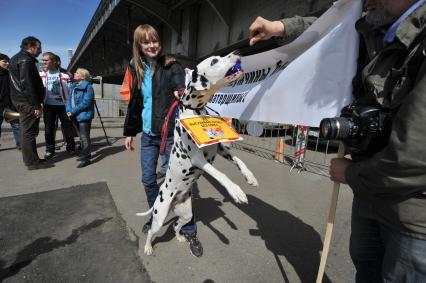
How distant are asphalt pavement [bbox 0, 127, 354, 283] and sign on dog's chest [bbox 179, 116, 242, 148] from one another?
4.41ft

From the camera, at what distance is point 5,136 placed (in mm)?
8188

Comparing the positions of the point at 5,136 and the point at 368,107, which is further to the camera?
the point at 5,136

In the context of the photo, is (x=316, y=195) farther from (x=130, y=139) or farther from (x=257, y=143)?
(x=257, y=143)

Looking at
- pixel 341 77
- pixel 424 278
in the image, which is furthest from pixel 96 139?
pixel 424 278

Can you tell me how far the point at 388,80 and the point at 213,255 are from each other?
221cm

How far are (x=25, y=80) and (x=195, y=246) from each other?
14.4 ft

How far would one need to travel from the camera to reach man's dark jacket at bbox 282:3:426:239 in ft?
2.75

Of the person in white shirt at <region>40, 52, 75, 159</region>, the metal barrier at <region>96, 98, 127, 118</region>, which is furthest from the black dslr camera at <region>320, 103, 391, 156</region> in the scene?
the metal barrier at <region>96, 98, 127, 118</region>

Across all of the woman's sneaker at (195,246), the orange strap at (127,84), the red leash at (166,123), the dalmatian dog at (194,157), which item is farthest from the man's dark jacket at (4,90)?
the woman's sneaker at (195,246)

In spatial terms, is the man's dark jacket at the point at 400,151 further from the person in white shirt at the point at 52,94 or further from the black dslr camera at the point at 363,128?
the person in white shirt at the point at 52,94

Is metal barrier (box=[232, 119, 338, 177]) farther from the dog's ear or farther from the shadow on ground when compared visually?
the dog's ear

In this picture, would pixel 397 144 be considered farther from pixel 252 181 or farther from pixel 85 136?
pixel 85 136

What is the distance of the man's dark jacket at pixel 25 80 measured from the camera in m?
4.39

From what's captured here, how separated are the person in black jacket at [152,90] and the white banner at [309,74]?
2.52 ft
